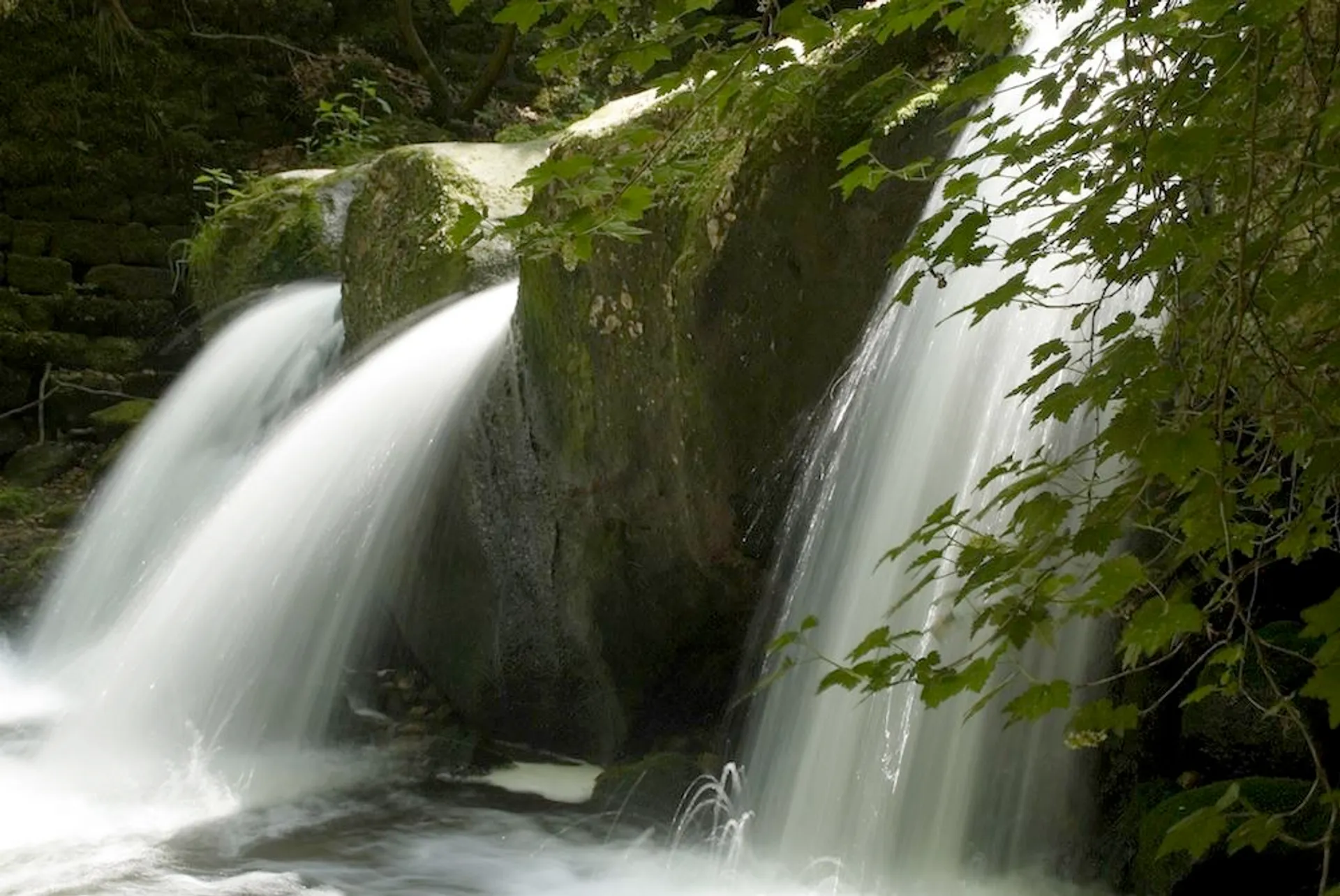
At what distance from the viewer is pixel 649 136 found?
1.43m

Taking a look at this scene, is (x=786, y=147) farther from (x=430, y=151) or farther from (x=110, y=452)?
(x=110, y=452)

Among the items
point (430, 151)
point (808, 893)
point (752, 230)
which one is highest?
point (430, 151)

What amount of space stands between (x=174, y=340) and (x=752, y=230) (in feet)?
20.4

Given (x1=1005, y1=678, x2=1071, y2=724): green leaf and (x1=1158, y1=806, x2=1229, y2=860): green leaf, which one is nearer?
(x1=1158, y1=806, x2=1229, y2=860): green leaf

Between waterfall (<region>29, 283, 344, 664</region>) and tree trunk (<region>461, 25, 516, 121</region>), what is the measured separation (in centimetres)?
312

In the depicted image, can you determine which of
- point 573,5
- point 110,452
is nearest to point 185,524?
point 110,452

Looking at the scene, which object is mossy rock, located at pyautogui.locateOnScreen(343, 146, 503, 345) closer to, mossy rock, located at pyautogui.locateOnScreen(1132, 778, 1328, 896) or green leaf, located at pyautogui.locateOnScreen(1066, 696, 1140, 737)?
mossy rock, located at pyautogui.locateOnScreen(1132, 778, 1328, 896)

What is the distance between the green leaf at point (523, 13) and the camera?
132 cm

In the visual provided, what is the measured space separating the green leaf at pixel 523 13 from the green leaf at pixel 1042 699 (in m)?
0.93

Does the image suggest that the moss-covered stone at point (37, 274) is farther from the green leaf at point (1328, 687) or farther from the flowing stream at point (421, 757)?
the green leaf at point (1328, 687)

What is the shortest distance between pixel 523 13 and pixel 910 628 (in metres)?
1.94

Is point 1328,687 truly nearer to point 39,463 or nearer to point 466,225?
point 466,225

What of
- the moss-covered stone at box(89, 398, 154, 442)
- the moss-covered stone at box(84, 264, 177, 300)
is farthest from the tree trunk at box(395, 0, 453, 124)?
the moss-covered stone at box(89, 398, 154, 442)

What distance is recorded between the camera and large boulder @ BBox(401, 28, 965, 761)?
3486 millimetres
